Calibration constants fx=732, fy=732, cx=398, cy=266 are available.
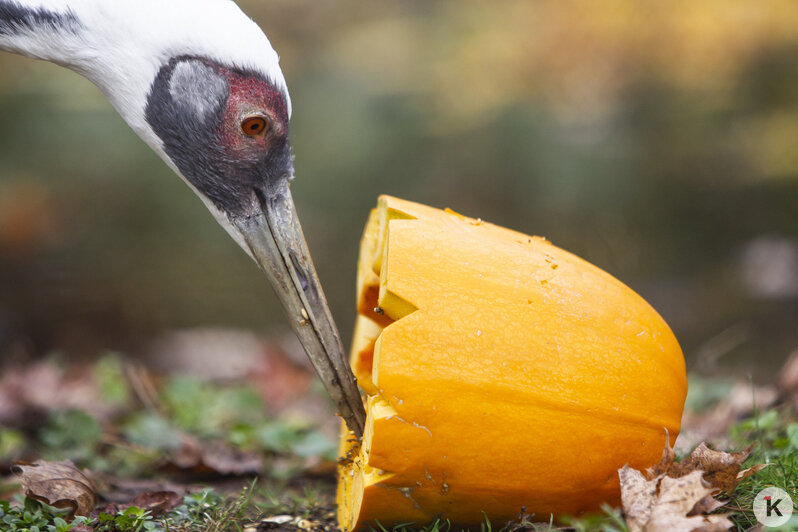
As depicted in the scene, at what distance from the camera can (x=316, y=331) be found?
233 centimetres

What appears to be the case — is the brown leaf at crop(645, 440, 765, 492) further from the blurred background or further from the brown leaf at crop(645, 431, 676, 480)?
the blurred background

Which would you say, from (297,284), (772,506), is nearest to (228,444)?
(297,284)

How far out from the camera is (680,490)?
5.89 feet

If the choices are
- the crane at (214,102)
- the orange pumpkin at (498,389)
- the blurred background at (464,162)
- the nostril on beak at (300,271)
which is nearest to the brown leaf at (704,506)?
the orange pumpkin at (498,389)

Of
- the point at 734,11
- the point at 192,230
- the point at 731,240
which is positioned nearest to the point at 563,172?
the point at 731,240

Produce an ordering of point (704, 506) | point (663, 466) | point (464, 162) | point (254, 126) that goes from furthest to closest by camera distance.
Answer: point (464, 162) < point (254, 126) < point (663, 466) < point (704, 506)

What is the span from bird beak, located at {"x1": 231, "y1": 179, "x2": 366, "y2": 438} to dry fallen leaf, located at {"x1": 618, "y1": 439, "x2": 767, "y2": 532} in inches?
32.8

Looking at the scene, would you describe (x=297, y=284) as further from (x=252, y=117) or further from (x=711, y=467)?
(x=711, y=467)

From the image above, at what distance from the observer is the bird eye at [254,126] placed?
91.0 inches

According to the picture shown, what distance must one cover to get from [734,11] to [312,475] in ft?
25.6

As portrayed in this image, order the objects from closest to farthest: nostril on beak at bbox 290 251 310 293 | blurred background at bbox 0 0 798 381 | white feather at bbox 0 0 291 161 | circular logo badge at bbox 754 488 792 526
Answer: circular logo badge at bbox 754 488 792 526
white feather at bbox 0 0 291 161
nostril on beak at bbox 290 251 310 293
blurred background at bbox 0 0 798 381

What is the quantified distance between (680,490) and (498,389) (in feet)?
1.65

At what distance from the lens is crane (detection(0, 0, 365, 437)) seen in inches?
87.7

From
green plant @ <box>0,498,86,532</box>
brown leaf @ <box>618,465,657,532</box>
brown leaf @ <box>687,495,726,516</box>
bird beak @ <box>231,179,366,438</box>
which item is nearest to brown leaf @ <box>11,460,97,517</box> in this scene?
green plant @ <box>0,498,86,532</box>
